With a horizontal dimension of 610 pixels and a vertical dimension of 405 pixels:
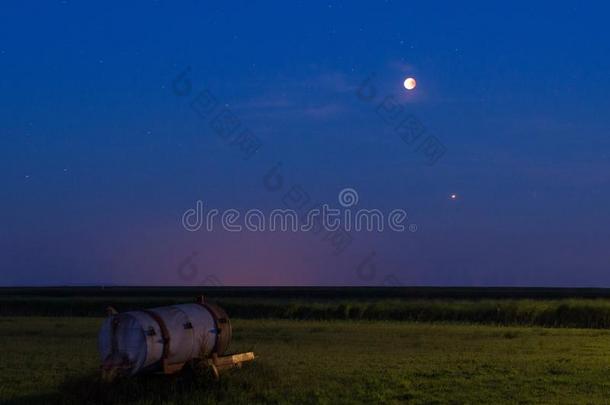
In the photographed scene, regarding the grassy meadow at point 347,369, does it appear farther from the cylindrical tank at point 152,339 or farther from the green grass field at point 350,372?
the cylindrical tank at point 152,339

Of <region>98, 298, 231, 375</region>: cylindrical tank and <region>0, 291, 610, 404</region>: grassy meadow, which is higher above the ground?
<region>98, 298, 231, 375</region>: cylindrical tank

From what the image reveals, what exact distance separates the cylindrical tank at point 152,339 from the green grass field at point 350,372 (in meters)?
0.58

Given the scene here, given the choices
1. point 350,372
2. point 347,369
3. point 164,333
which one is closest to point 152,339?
point 164,333

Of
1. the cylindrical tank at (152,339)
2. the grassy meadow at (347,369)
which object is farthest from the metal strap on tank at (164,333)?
the grassy meadow at (347,369)

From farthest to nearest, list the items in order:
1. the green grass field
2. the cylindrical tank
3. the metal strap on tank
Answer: the green grass field → the metal strap on tank → the cylindrical tank

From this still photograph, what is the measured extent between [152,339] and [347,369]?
20.7 feet

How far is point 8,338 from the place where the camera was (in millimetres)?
29312

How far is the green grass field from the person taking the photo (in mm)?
16328

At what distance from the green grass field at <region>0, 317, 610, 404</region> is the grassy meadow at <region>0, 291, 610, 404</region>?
3cm

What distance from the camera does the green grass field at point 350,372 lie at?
16328 millimetres

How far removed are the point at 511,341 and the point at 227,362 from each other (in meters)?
14.3

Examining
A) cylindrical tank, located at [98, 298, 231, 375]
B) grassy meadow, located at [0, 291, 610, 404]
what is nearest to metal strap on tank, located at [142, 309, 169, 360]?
cylindrical tank, located at [98, 298, 231, 375]

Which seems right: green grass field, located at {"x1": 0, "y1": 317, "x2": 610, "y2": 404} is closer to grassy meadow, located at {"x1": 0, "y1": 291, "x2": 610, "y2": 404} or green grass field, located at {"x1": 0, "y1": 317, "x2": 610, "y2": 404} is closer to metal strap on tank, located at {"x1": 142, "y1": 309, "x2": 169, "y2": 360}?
grassy meadow, located at {"x1": 0, "y1": 291, "x2": 610, "y2": 404}

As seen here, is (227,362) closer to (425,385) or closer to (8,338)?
(425,385)
